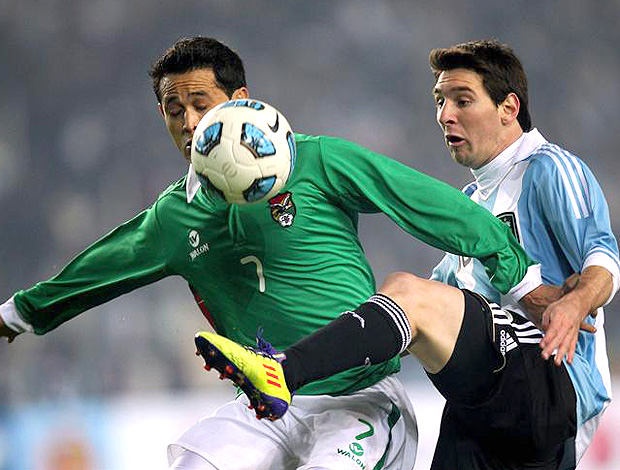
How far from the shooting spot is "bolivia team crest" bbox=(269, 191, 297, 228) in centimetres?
243

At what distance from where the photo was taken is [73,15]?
7203mm

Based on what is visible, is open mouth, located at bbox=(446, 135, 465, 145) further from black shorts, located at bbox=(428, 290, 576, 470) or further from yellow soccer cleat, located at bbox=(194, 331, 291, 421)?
yellow soccer cleat, located at bbox=(194, 331, 291, 421)

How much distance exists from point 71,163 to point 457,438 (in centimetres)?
476

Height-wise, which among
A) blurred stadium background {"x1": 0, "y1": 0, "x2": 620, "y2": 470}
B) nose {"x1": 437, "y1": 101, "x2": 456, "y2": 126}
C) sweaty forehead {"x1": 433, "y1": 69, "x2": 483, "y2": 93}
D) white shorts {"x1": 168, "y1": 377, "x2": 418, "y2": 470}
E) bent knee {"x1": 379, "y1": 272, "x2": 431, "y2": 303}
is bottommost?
white shorts {"x1": 168, "y1": 377, "x2": 418, "y2": 470}

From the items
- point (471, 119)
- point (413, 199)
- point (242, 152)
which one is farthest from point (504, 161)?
point (242, 152)

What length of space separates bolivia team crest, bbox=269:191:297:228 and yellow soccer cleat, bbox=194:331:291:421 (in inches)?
20.7

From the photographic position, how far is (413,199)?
7.82 ft

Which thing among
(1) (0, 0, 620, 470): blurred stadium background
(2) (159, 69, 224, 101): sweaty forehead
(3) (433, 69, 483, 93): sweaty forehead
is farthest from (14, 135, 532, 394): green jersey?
(1) (0, 0, 620, 470): blurred stadium background

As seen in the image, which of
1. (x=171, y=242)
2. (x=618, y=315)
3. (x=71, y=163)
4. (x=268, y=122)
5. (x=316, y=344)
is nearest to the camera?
(x=316, y=344)

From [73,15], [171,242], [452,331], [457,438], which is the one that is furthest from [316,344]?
[73,15]

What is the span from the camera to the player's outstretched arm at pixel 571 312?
233 cm

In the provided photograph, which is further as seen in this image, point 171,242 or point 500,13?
point 500,13

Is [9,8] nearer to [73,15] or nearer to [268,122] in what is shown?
[73,15]

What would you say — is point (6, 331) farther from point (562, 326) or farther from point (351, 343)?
point (562, 326)
